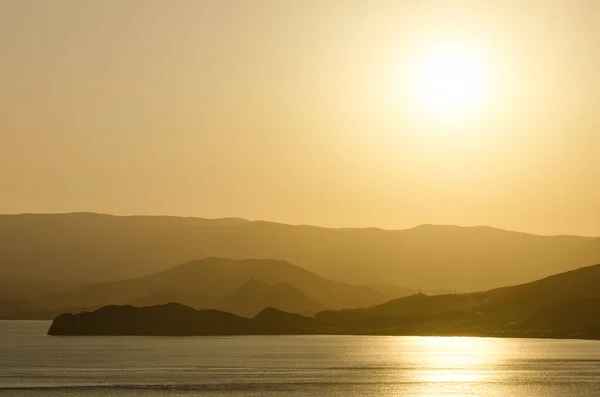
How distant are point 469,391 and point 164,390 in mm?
45689

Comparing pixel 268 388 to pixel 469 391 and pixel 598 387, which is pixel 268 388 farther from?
pixel 598 387

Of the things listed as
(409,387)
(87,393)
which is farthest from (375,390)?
(87,393)

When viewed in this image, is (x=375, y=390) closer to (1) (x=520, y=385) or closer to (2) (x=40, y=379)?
(1) (x=520, y=385)

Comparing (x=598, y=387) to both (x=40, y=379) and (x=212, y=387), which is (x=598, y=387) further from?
(x=40, y=379)

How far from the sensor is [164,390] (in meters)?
168

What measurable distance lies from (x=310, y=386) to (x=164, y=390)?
79.6 feet

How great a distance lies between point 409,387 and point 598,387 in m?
29.2

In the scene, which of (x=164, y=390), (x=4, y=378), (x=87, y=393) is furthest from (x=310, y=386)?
(x=4, y=378)

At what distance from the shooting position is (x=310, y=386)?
179000mm

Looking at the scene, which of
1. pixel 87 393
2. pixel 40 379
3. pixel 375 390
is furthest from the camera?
pixel 40 379

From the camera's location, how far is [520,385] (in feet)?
608

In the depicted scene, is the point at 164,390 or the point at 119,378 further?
the point at 119,378

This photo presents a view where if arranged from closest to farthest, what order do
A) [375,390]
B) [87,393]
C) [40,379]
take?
[87,393]
[375,390]
[40,379]

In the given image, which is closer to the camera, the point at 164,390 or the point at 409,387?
the point at 164,390
